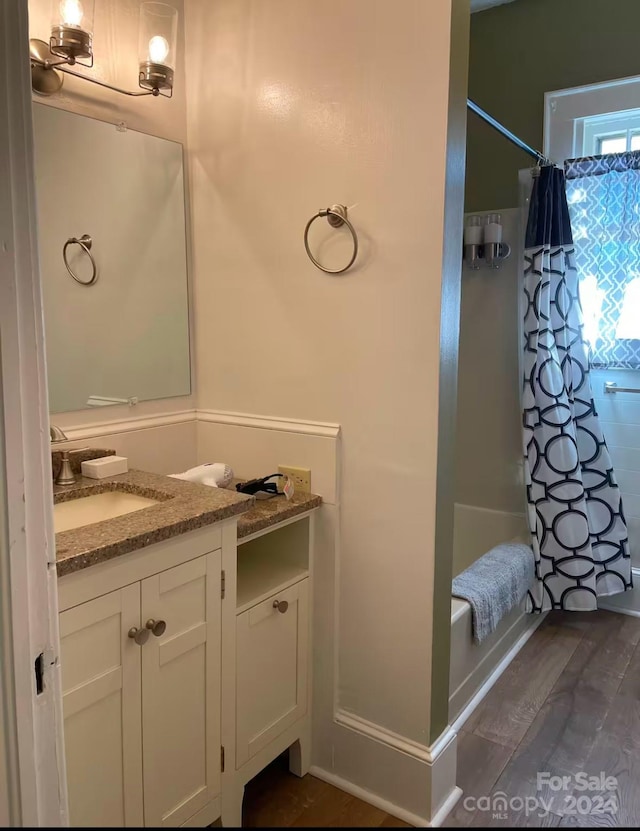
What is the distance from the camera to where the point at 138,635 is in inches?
52.6

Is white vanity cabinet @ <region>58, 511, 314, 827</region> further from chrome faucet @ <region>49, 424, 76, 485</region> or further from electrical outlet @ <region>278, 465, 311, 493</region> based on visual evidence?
chrome faucet @ <region>49, 424, 76, 485</region>

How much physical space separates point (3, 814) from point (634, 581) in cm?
282

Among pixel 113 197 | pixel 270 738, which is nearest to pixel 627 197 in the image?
pixel 113 197

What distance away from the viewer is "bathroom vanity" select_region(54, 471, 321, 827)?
4.11ft

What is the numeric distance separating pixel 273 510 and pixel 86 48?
1.27 m

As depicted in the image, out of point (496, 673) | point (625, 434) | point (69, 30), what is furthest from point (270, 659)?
point (625, 434)

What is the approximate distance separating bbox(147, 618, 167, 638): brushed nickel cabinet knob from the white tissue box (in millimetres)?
528

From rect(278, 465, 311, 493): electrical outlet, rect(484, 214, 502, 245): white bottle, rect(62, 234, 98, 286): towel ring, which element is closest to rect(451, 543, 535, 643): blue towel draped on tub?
rect(278, 465, 311, 493): electrical outlet

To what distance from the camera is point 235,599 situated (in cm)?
162

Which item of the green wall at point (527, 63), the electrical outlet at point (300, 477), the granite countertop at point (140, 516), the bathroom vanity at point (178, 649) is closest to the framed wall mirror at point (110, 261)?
the granite countertop at point (140, 516)

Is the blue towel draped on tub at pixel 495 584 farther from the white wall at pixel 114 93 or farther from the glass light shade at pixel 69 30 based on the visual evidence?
the glass light shade at pixel 69 30

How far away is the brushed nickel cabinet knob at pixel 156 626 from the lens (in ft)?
4.46

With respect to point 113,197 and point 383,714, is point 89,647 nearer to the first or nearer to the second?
point 383,714

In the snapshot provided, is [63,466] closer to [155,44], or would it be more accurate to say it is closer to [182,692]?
[182,692]
